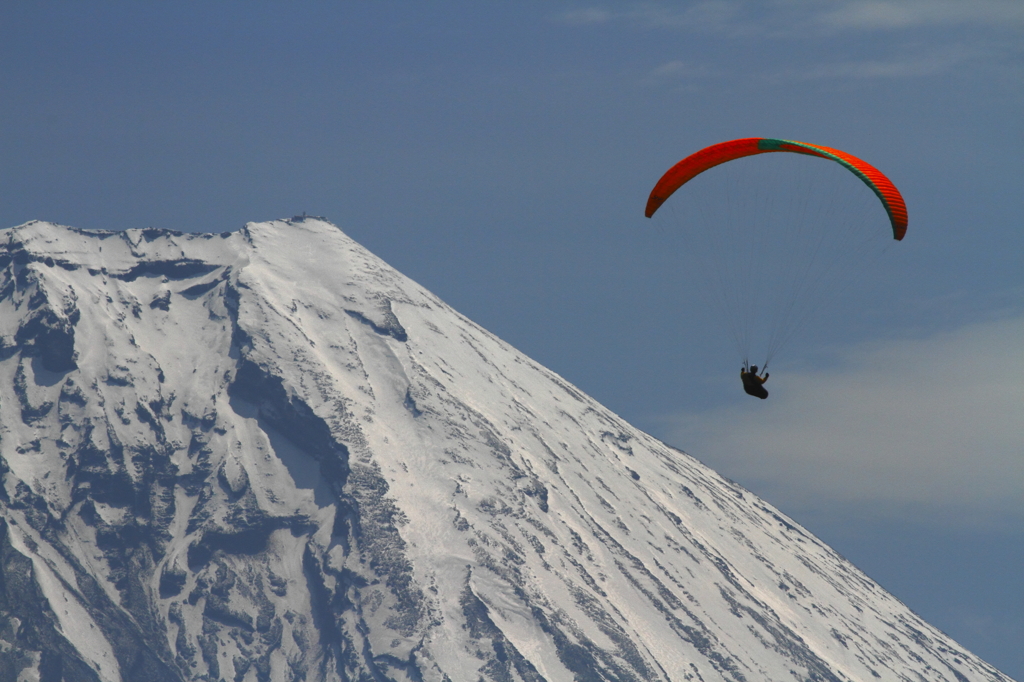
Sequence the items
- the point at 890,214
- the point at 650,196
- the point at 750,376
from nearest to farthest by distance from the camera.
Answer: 1. the point at 890,214
2. the point at 750,376
3. the point at 650,196

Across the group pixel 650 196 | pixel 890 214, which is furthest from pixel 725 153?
pixel 890 214

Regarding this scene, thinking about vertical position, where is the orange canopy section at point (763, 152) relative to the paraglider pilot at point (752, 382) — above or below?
above

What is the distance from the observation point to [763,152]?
77.2m

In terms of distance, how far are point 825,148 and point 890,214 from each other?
7.15 m

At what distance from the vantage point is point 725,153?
257 ft

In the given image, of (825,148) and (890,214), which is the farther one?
(825,148)

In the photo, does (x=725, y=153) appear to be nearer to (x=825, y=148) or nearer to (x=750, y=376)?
(x=825, y=148)

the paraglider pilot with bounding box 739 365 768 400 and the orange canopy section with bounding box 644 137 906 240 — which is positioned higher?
the orange canopy section with bounding box 644 137 906 240

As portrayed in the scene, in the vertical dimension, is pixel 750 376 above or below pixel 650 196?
below

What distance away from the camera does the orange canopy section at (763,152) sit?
69.4 meters

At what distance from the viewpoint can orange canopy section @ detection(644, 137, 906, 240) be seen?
6938cm

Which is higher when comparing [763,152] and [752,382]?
[763,152]

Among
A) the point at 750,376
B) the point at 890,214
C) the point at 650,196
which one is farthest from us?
the point at 650,196

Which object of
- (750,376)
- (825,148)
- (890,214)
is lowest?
(750,376)
